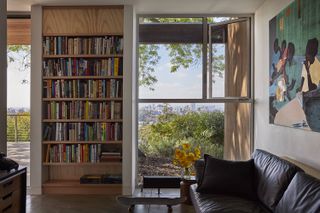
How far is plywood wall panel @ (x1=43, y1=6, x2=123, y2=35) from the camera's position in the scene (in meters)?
4.95

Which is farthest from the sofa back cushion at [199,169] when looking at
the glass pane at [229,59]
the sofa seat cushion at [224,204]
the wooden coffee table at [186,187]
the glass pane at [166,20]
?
the glass pane at [166,20]

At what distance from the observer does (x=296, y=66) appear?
11.3 feet

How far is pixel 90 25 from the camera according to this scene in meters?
4.95

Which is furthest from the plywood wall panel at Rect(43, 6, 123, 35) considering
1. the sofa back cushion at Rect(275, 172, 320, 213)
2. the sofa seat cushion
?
the sofa back cushion at Rect(275, 172, 320, 213)

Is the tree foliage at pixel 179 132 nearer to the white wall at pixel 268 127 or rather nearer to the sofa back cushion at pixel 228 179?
the white wall at pixel 268 127

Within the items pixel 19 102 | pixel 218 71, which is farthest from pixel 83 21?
pixel 218 71

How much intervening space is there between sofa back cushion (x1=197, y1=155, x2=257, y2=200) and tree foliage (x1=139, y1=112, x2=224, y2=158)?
181cm

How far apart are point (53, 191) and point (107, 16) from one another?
105 inches

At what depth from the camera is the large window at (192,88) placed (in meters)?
5.33

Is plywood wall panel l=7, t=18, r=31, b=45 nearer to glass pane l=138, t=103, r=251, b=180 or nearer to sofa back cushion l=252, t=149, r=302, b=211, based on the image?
glass pane l=138, t=103, r=251, b=180

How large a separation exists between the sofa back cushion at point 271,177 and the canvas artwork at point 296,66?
45 cm

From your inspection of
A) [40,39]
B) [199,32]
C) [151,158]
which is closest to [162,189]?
[151,158]

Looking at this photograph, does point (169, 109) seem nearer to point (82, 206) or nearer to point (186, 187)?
point (186, 187)

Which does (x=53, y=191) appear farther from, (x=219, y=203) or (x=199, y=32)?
(x=199, y=32)
